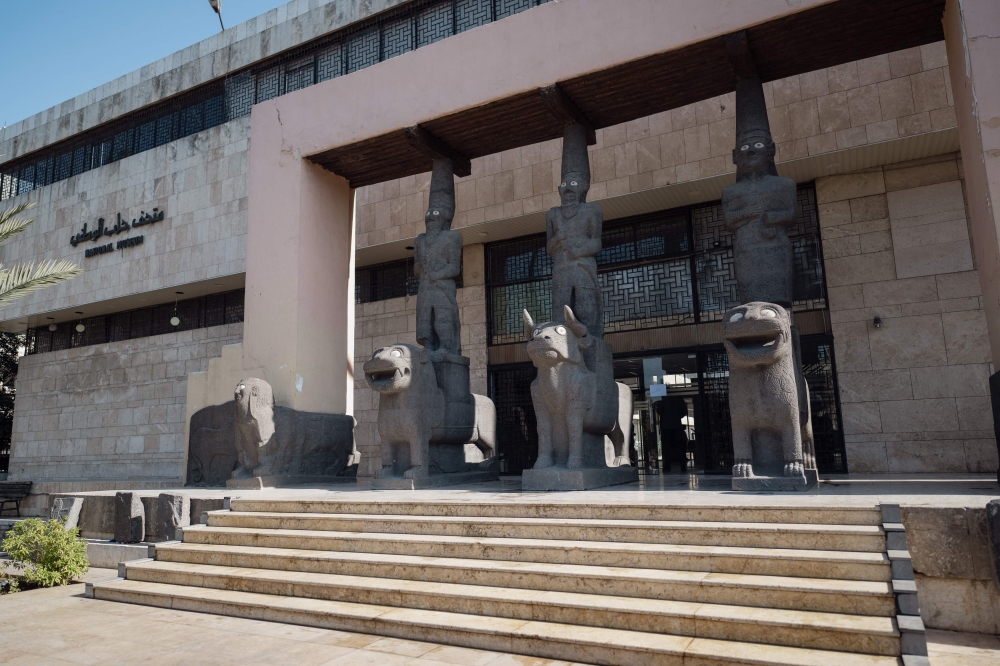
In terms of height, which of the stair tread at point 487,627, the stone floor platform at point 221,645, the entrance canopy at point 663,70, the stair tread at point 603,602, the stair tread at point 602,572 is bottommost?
the stone floor platform at point 221,645

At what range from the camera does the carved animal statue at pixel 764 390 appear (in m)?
5.96

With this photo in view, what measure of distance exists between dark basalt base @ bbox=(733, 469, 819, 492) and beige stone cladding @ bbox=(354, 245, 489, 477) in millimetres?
6806

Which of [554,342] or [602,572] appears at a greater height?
[554,342]

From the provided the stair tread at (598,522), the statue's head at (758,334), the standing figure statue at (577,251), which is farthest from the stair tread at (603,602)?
the standing figure statue at (577,251)

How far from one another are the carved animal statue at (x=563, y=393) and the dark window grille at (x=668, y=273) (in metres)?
4.33

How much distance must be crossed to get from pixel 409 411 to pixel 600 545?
3567 mm

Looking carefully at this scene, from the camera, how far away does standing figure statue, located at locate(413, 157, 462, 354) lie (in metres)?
8.95

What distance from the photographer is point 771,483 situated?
19.4ft

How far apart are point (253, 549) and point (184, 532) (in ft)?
3.29

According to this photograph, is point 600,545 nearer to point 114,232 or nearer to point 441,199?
point 441,199

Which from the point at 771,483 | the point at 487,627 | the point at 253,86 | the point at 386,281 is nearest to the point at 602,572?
the point at 487,627

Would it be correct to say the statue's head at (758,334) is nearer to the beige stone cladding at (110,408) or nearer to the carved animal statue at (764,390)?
the carved animal statue at (764,390)

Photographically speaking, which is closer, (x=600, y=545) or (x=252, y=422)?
(x=600, y=545)

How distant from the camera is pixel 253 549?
579 centimetres
